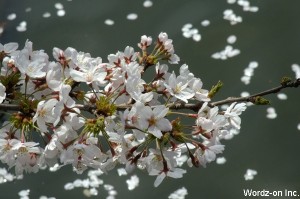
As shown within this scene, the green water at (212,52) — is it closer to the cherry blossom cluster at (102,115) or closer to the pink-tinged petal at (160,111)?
the cherry blossom cluster at (102,115)

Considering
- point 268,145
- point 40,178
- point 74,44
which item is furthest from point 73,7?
point 268,145

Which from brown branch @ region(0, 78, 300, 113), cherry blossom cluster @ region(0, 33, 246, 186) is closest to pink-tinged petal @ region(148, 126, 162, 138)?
cherry blossom cluster @ region(0, 33, 246, 186)

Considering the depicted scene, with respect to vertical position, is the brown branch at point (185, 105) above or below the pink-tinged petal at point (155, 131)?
above

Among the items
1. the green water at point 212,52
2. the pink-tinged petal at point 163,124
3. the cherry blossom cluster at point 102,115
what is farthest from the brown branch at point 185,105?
the green water at point 212,52

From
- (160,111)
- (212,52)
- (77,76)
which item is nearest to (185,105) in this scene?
(160,111)

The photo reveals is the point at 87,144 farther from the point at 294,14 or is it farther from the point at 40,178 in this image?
the point at 294,14

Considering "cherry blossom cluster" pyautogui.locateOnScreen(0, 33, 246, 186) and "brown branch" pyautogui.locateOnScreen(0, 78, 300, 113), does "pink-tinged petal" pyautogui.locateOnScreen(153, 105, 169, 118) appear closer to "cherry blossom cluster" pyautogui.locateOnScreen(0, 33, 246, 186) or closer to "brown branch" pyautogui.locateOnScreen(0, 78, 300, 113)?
"cherry blossom cluster" pyautogui.locateOnScreen(0, 33, 246, 186)
